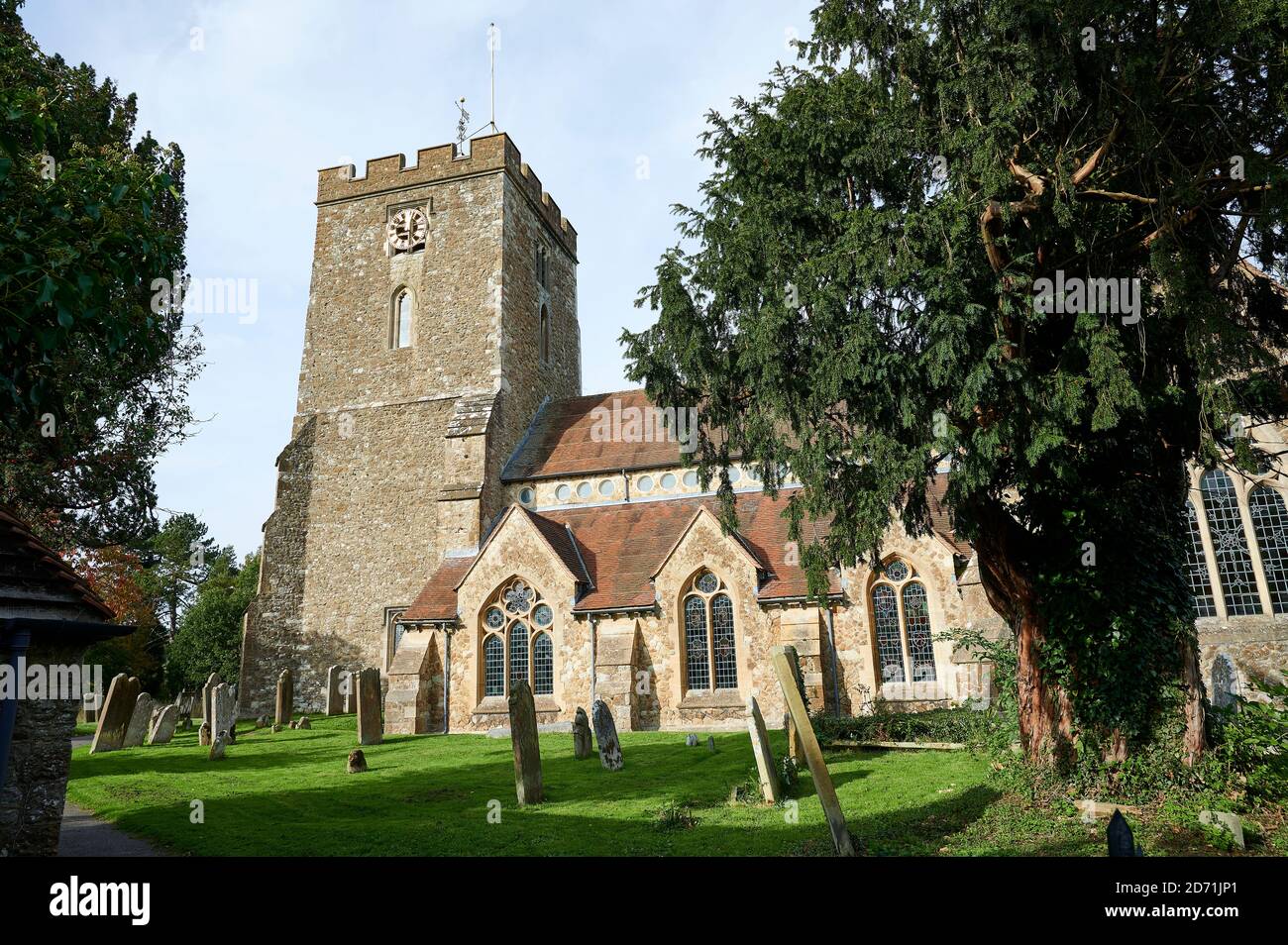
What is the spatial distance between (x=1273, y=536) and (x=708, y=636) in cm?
1368

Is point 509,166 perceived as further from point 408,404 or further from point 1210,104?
point 1210,104

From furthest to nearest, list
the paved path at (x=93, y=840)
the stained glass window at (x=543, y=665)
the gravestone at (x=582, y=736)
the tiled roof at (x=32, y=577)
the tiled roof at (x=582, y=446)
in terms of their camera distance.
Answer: the tiled roof at (x=582, y=446) < the stained glass window at (x=543, y=665) < the gravestone at (x=582, y=736) < the paved path at (x=93, y=840) < the tiled roof at (x=32, y=577)

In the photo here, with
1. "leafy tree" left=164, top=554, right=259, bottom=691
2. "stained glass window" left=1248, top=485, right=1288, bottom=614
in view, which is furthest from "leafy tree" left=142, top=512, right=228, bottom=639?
"stained glass window" left=1248, top=485, right=1288, bottom=614

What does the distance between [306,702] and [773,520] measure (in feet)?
53.9

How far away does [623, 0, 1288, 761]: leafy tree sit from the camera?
824cm

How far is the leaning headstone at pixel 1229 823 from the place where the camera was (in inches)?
288

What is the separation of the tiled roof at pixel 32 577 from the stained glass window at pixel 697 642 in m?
13.8

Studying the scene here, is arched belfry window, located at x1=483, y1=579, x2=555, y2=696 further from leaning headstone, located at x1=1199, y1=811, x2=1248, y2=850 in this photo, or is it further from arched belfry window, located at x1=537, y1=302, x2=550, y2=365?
leaning headstone, located at x1=1199, y1=811, x2=1248, y2=850

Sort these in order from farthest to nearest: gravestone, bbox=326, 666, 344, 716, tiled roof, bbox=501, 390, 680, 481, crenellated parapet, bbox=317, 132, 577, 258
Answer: crenellated parapet, bbox=317, 132, 577, 258, tiled roof, bbox=501, 390, 680, 481, gravestone, bbox=326, 666, 344, 716

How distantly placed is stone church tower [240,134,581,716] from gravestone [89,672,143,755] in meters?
7.83

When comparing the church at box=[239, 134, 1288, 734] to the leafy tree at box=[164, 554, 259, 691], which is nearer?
the church at box=[239, 134, 1288, 734]

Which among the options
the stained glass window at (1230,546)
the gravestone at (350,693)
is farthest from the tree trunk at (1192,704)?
the gravestone at (350,693)

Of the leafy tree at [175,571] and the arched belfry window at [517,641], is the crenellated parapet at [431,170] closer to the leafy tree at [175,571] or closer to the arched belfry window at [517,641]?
the arched belfry window at [517,641]
